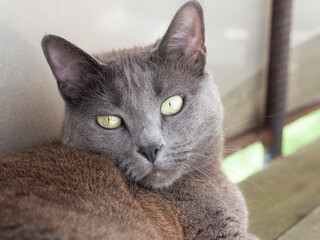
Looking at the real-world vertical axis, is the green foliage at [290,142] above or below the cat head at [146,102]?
below

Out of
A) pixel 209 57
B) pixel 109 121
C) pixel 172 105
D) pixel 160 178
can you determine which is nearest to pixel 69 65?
pixel 109 121

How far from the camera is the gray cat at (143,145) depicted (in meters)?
1.07

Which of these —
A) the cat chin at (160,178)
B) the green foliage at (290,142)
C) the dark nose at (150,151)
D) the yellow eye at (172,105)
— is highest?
the yellow eye at (172,105)

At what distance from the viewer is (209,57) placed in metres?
1.89

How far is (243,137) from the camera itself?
7.08 feet

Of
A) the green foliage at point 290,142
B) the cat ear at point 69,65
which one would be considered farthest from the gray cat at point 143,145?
the green foliage at point 290,142

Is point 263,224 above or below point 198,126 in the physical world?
below

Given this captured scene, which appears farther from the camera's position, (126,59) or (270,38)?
(270,38)

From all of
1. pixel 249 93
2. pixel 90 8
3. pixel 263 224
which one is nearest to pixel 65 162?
pixel 90 8

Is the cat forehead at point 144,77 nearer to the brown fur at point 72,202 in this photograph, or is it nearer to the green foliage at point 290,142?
the brown fur at point 72,202

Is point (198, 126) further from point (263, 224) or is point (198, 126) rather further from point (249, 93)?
point (249, 93)

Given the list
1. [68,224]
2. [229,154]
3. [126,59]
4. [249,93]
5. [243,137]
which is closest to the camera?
[68,224]

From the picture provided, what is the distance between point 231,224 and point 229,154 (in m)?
0.48

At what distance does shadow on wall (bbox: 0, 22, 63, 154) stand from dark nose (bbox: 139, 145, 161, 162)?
16.0 inches
